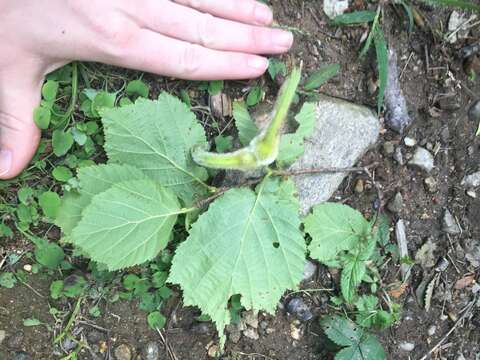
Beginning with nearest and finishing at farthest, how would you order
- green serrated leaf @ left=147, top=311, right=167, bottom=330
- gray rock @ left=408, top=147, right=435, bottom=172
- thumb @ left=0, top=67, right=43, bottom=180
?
thumb @ left=0, top=67, right=43, bottom=180 → green serrated leaf @ left=147, top=311, right=167, bottom=330 → gray rock @ left=408, top=147, right=435, bottom=172

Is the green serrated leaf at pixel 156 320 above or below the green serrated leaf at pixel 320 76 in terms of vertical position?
below

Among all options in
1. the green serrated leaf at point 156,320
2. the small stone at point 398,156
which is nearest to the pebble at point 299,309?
the green serrated leaf at point 156,320

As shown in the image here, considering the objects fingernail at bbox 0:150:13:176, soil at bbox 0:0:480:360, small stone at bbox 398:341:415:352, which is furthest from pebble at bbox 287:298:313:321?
fingernail at bbox 0:150:13:176

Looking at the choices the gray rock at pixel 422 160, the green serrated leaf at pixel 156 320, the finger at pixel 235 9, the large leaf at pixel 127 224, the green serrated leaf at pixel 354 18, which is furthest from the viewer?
the gray rock at pixel 422 160

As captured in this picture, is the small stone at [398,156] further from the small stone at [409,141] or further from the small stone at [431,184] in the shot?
the small stone at [431,184]

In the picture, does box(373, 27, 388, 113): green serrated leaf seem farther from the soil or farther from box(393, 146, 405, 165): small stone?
box(393, 146, 405, 165): small stone

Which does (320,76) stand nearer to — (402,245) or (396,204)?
(396,204)

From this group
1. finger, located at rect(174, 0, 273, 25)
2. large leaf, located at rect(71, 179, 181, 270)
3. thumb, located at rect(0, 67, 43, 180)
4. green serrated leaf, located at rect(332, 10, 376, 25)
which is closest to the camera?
large leaf, located at rect(71, 179, 181, 270)
